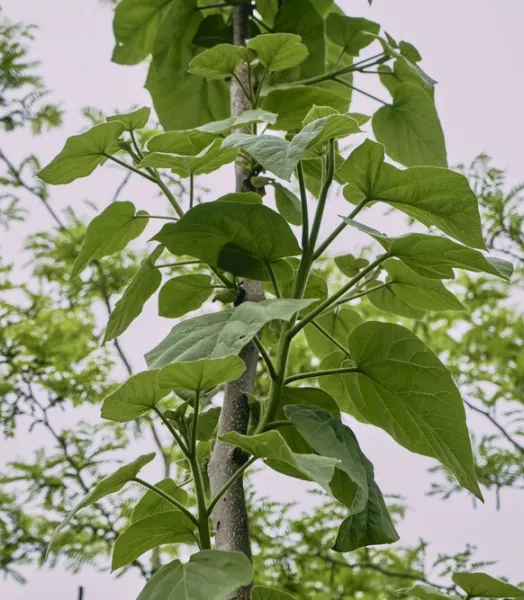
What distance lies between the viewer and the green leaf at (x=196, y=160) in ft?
1.40

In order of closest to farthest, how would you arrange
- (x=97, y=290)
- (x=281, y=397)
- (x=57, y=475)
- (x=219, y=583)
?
(x=219, y=583) → (x=281, y=397) → (x=57, y=475) → (x=97, y=290)

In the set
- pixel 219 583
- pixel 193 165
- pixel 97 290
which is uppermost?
pixel 97 290

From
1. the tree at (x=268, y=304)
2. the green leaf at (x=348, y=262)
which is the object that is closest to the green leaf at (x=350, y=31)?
the tree at (x=268, y=304)

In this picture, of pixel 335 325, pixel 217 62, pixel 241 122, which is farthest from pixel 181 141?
pixel 335 325

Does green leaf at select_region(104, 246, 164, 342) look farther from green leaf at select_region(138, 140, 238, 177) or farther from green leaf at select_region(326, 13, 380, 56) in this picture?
green leaf at select_region(326, 13, 380, 56)

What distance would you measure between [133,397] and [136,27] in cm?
63

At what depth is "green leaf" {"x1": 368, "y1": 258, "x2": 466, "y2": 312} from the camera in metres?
0.51

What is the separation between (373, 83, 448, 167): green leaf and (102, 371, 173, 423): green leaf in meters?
0.49

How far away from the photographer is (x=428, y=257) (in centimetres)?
42

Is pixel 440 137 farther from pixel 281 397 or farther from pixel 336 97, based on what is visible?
pixel 281 397

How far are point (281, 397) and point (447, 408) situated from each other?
11 cm

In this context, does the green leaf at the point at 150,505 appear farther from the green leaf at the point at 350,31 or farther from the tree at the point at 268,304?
the green leaf at the point at 350,31

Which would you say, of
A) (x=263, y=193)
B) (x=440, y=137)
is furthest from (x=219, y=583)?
(x=440, y=137)

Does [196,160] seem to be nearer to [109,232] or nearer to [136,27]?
[109,232]
